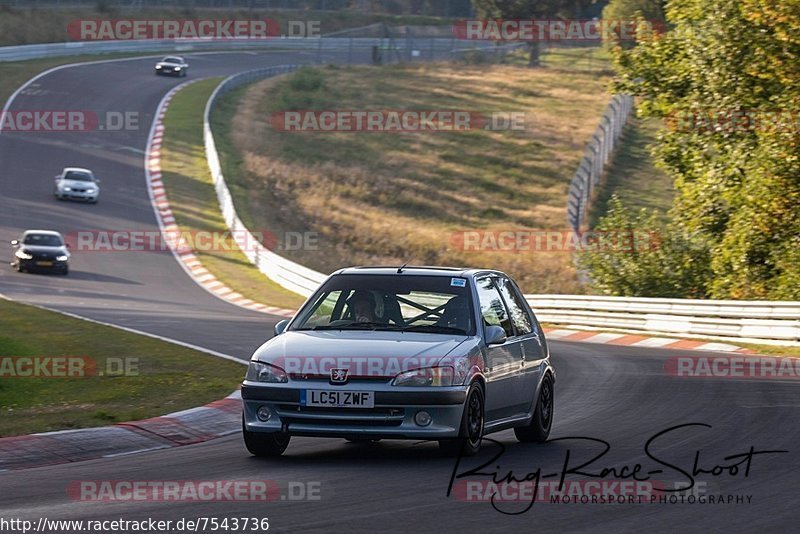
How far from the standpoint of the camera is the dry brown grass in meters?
42.3

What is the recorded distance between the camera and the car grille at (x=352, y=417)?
9.37 m

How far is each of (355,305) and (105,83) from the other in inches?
2267

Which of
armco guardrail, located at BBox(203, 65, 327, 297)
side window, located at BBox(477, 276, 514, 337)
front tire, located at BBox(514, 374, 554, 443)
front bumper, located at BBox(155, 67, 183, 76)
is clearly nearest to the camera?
side window, located at BBox(477, 276, 514, 337)

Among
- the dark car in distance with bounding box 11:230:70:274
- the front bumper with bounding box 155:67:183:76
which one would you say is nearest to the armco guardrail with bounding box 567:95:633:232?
the dark car in distance with bounding box 11:230:70:274

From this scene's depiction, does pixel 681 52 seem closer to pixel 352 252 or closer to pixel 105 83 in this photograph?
pixel 352 252

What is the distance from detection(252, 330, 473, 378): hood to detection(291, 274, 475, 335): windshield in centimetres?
25

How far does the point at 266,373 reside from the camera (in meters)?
9.63

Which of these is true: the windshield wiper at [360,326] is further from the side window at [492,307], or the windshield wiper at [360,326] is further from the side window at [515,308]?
the side window at [515,308]

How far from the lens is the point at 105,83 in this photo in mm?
65375

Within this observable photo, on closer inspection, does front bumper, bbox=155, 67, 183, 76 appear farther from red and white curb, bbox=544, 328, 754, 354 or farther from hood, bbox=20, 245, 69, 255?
red and white curb, bbox=544, 328, 754, 354

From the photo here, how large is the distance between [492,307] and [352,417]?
→ 2.03 m

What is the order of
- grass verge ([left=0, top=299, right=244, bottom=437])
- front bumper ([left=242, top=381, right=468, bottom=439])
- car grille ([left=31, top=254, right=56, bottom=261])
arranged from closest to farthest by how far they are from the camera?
1. front bumper ([left=242, top=381, right=468, bottom=439])
2. grass verge ([left=0, top=299, right=244, bottom=437])
3. car grille ([left=31, top=254, right=56, bottom=261])

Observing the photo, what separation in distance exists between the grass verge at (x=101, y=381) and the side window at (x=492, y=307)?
3733mm

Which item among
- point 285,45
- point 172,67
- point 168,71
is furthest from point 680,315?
point 285,45
